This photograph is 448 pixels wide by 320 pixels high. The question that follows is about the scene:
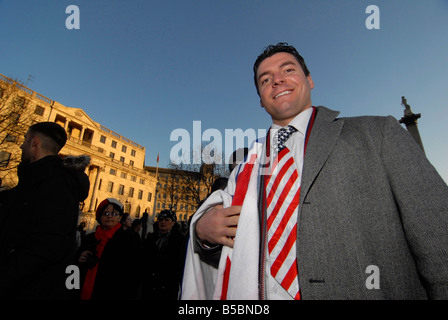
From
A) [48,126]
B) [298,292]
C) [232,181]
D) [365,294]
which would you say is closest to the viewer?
[365,294]

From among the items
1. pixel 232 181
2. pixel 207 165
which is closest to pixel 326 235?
pixel 232 181

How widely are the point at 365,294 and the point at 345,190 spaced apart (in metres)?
0.51

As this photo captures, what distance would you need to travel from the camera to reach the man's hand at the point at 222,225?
1272 millimetres

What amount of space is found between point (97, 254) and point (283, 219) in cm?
413

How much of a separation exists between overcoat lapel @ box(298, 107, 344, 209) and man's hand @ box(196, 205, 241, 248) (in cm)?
41

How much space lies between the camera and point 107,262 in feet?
12.5

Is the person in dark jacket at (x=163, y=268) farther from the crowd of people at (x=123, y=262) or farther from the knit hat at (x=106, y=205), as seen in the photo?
the knit hat at (x=106, y=205)

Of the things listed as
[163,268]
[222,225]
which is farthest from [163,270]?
[222,225]

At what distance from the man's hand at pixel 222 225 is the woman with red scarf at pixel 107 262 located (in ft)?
11.1

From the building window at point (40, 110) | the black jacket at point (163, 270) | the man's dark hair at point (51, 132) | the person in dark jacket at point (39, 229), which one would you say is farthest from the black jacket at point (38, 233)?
the building window at point (40, 110)

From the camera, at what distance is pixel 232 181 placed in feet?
5.94

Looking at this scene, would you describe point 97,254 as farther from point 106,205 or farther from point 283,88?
point 283,88
